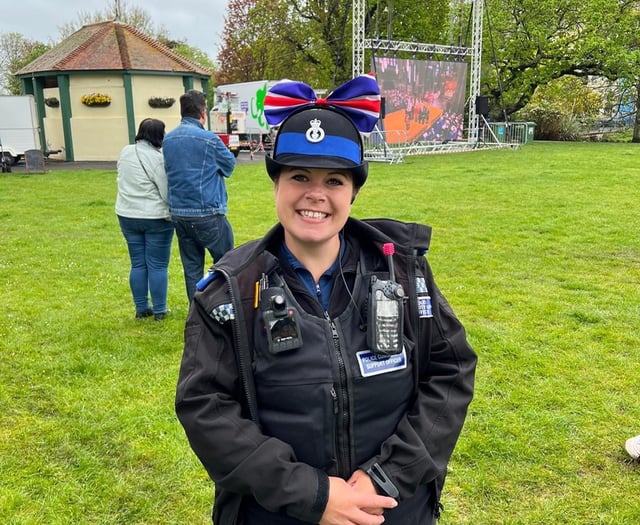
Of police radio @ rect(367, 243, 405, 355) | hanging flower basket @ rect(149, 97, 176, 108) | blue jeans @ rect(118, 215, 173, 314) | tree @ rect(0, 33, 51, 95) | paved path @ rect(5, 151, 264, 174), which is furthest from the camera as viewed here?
tree @ rect(0, 33, 51, 95)

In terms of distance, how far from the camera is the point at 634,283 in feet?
21.9

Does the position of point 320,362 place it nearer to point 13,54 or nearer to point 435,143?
point 435,143

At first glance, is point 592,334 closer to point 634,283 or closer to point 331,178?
point 634,283

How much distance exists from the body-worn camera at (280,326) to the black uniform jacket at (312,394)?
4cm

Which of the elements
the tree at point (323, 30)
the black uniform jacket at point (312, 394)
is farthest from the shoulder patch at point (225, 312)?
the tree at point (323, 30)

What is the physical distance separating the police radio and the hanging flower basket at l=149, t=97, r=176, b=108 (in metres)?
23.8

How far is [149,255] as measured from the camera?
5.54m

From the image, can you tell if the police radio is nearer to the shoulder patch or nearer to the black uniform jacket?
the black uniform jacket

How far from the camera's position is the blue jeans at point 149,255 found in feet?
17.7

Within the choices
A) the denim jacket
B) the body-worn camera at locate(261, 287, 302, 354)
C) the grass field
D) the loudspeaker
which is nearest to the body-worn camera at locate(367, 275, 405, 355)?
the body-worn camera at locate(261, 287, 302, 354)

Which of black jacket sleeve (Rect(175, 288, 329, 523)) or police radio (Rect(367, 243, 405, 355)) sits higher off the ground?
police radio (Rect(367, 243, 405, 355))

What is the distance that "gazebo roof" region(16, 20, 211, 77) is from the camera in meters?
23.0

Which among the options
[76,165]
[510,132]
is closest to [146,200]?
[76,165]

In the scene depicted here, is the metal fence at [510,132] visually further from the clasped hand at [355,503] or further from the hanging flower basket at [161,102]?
the clasped hand at [355,503]
